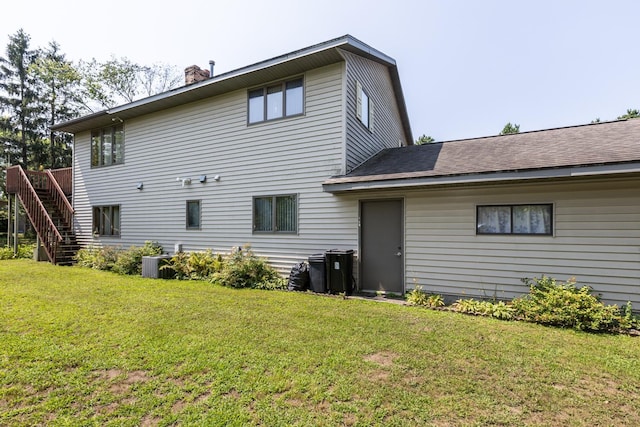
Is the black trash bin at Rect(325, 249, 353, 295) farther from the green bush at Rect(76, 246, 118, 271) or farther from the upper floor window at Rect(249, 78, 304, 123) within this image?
the green bush at Rect(76, 246, 118, 271)

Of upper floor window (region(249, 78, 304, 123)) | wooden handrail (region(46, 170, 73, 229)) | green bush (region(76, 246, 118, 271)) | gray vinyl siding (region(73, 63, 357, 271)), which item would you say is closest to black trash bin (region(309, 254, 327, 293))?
gray vinyl siding (region(73, 63, 357, 271))

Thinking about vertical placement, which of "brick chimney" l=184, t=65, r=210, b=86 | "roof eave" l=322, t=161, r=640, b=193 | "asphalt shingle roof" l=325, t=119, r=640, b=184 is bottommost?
"roof eave" l=322, t=161, r=640, b=193

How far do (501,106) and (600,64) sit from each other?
29.6ft

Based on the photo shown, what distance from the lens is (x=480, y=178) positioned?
544cm

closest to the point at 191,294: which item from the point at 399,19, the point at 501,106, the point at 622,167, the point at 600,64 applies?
the point at 622,167

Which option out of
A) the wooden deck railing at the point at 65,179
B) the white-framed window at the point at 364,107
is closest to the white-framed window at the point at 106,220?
the wooden deck railing at the point at 65,179

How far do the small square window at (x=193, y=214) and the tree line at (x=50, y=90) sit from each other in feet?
65.7

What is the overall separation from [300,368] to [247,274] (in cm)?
469

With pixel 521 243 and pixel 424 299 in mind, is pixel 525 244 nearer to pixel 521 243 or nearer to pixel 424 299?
pixel 521 243

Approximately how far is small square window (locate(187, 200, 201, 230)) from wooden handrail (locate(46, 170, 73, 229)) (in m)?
6.60

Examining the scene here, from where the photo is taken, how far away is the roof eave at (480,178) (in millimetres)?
4598

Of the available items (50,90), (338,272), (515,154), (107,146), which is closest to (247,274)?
(338,272)

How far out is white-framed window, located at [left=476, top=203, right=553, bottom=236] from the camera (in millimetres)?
5570

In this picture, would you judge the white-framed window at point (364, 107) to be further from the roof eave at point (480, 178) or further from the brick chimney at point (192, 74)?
the brick chimney at point (192, 74)
